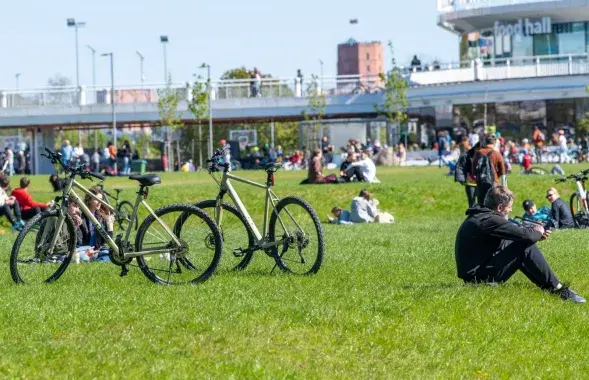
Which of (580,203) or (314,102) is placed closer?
(580,203)

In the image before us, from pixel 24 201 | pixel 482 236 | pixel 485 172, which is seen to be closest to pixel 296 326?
pixel 482 236

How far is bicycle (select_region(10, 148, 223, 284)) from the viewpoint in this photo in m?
12.6

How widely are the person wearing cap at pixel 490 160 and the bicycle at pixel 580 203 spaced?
4298mm

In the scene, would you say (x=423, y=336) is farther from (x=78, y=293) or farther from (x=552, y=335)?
(x=78, y=293)

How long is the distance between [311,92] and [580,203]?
47415 millimetres

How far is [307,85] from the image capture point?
245 ft

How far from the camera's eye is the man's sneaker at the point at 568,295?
1229cm

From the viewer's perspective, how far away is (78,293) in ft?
39.4

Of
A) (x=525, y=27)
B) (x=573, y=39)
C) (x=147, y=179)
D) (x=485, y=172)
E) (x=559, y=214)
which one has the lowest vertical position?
(x=559, y=214)

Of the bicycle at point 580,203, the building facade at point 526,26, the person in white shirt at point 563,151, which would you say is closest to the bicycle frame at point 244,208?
the bicycle at point 580,203

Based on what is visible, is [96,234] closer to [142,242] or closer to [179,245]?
[142,242]

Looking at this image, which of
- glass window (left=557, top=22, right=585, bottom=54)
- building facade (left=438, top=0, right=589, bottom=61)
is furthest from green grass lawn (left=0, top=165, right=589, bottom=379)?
glass window (left=557, top=22, right=585, bottom=54)

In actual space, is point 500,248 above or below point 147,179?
below

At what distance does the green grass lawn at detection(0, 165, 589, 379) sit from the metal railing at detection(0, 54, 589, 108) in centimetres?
5773
